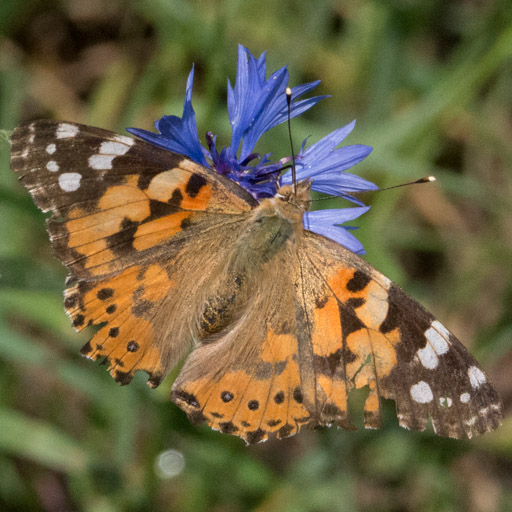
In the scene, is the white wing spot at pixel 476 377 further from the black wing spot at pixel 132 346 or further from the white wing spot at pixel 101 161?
the white wing spot at pixel 101 161

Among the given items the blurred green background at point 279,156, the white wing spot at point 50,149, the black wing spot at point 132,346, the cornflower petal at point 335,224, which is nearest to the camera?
the white wing spot at point 50,149

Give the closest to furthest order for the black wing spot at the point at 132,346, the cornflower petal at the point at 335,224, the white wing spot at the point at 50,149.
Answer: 1. the white wing spot at the point at 50,149
2. the black wing spot at the point at 132,346
3. the cornflower petal at the point at 335,224

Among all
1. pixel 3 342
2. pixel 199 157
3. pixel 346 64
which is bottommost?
pixel 3 342

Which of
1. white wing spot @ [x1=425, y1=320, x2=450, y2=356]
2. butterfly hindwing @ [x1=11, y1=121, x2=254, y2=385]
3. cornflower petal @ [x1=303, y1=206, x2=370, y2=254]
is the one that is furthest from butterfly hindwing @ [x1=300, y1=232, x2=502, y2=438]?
butterfly hindwing @ [x1=11, y1=121, x2=254, y2=385]

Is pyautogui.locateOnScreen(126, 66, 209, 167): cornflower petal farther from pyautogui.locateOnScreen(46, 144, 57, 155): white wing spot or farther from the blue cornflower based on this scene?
pyautogui.locateOnScreen(46, 144, 57, 155): white wing spot

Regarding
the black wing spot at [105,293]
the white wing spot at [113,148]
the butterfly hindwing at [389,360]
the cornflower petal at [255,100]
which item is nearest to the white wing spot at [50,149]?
the white wing spot at [113,148]

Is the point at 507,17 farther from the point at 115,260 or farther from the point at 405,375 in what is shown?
the point at 115,260

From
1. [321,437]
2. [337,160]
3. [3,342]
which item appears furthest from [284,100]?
[321,437]
